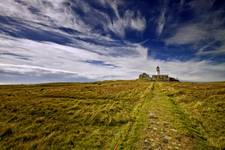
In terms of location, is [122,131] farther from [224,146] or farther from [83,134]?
[224,146]

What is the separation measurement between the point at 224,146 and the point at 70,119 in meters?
11.9

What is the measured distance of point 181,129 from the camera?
1163 centimetres

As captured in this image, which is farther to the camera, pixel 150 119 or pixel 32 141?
pixel 150 119

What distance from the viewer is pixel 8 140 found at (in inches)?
390

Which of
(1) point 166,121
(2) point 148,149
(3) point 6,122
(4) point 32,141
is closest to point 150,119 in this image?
(1) point 166,121

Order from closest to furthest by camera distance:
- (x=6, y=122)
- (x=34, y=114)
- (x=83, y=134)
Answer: (x=83, y=134) → (x=6, y=122) → (x=34, y=114)

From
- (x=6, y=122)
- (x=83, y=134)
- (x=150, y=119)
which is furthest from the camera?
(x=150, y=119)

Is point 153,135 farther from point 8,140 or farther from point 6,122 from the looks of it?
point 6,122

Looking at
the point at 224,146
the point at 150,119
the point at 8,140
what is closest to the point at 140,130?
the point at 150,119

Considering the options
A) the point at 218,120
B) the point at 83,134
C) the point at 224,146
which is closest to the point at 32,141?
the point at 83,134

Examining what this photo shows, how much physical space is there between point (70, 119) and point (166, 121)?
28.8 ft

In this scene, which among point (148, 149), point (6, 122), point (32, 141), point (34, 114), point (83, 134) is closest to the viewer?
point (148, 149)

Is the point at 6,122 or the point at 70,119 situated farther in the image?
the point at 70,119

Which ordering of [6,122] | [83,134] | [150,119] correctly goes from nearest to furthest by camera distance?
[83,134]
[6,122]
[150,119]
